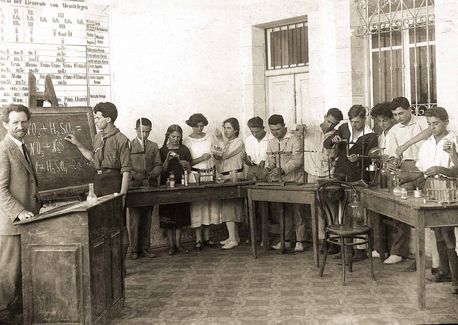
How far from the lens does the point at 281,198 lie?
6898 mm

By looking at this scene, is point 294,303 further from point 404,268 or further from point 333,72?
point 333,72

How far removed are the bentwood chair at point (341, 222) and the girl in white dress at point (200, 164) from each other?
164 centimetres

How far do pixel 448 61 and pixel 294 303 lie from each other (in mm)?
3380

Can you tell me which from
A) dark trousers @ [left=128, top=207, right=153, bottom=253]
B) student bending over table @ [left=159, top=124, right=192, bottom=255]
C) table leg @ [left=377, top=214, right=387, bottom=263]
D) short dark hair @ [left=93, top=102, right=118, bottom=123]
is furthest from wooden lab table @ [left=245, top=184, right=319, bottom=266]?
short dark hair @ [left=93, top=102, right=118, bottom=123]

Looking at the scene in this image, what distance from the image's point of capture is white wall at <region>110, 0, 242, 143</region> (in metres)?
7.95

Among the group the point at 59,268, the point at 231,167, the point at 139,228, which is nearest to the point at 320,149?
the point at 231,167

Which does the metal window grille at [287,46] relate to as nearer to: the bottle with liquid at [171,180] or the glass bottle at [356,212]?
the bottle with liquid at [171,180]

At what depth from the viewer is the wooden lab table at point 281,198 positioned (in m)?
6.61

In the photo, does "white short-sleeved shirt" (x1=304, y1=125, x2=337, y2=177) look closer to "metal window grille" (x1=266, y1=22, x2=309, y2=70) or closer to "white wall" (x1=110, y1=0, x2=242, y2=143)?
"metal window grille" (x1=266, y1=22, x2=309, y2=70)

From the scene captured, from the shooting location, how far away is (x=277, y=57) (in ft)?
29.4

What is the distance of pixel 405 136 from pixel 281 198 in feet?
5.15

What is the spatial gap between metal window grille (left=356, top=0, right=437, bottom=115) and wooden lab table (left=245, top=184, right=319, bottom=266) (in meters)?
1.86

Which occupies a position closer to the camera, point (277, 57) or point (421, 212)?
point (421, 212)

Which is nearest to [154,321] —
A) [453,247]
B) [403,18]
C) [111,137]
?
[111,137]
